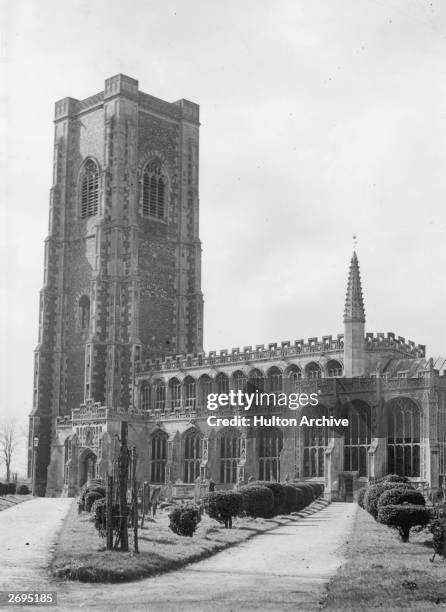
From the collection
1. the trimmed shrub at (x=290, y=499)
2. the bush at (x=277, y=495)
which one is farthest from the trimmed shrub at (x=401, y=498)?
the trimmed shrub at (x=290, y=499)

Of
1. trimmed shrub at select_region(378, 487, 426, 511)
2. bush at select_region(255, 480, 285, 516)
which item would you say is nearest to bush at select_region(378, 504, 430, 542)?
trimmed shrub at select_region(378, 487, 426, 511)

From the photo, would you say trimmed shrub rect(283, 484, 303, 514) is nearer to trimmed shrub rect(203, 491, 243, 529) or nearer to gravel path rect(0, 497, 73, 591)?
trimmed shrub rect(203, 491, 243, 529)

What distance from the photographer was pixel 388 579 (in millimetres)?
19016

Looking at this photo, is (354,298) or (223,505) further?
(354,298)

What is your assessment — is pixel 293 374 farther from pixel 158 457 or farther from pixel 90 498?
pixel 90 498

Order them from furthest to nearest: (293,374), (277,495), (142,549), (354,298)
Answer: (293,374) → (354,298) → (277,495) → (142,549)

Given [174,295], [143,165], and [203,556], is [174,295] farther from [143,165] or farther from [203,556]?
[203,556]

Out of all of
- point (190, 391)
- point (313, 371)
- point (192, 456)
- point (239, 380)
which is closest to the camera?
point (313, 371)

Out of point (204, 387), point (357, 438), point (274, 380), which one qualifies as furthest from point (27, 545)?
point (204, 387)

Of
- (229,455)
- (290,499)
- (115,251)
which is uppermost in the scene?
(115,251)

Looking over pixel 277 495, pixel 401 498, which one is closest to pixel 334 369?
pixel 277 495

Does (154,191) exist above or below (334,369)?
above

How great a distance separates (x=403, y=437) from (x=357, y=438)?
3270 millimetres

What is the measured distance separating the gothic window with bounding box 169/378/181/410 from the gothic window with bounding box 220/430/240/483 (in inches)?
361
